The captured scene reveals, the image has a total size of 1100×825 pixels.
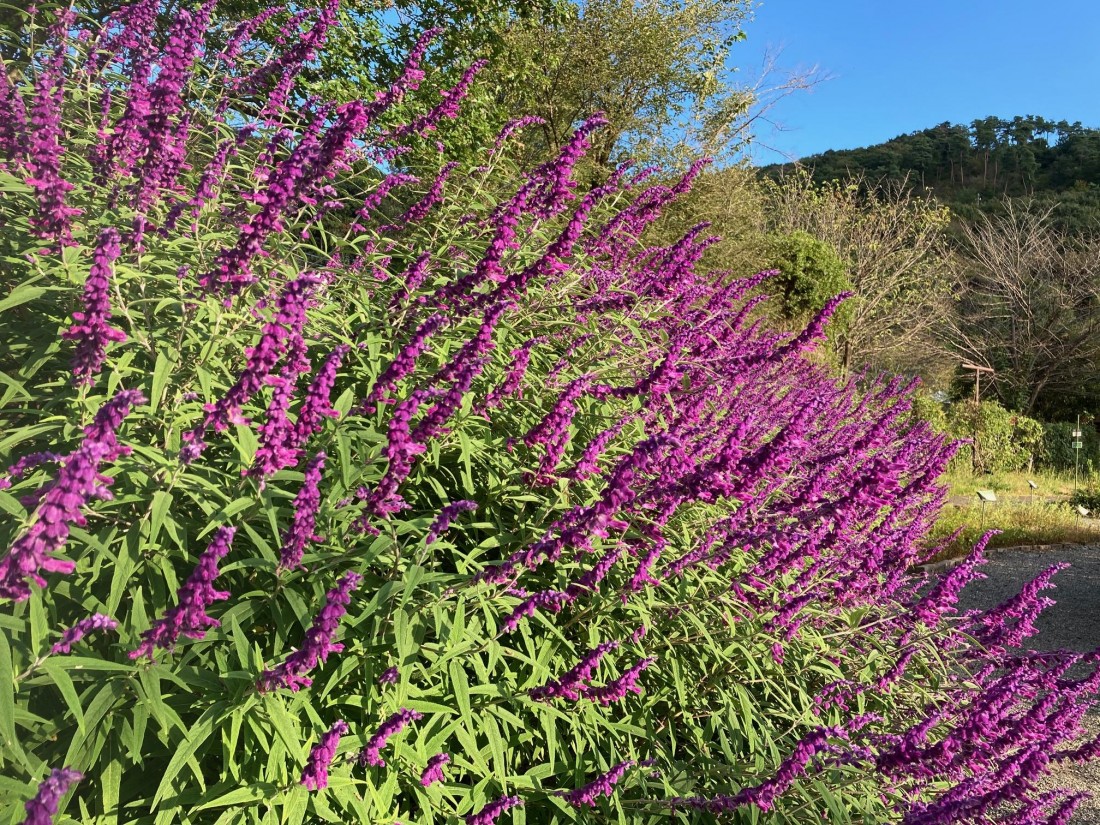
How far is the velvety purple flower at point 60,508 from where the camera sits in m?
1.09

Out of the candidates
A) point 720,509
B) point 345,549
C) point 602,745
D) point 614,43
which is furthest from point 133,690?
point 614,43

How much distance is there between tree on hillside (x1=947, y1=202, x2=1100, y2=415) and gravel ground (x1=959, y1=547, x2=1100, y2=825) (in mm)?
22695

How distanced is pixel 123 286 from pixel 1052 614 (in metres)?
10.2

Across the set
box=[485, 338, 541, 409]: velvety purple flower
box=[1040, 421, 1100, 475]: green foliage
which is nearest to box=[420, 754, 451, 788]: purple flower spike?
box=[485, 338, 541, 409]: velvety purple flower

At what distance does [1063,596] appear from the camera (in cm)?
923

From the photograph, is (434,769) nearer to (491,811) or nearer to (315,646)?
(491,811)

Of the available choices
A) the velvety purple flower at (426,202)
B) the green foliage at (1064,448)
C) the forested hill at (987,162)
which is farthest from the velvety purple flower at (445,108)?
the forested hill at (987,162)

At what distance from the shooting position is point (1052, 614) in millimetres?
8672

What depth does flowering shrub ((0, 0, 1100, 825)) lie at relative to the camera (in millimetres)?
1653

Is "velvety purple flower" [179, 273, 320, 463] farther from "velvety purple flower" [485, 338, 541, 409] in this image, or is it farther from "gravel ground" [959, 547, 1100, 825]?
"gravel ground" [959, 547, 1100, 825]

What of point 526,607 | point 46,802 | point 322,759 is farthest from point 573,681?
point 46,802

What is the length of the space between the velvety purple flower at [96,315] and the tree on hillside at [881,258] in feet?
97.7

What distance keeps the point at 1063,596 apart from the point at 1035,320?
27350 millimetres

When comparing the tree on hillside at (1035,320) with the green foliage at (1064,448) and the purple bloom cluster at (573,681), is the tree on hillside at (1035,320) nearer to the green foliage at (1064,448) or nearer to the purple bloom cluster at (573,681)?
the green foliage at (1064,448)
